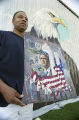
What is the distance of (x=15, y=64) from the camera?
3.04ft

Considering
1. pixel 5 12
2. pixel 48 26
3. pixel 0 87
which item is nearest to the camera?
pixel 0 87

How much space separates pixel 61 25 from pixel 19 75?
4029 millimetres

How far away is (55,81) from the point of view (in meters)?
4.11

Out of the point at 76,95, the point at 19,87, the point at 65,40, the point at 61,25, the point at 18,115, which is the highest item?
the point at 61,25

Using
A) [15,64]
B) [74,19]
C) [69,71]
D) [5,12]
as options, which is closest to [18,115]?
[15,64]

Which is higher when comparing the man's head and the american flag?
the man's head

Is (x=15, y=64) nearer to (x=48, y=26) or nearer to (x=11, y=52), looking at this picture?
(x=11, y=52)

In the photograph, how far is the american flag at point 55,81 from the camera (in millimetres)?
3592

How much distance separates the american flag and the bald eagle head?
0.72 meters

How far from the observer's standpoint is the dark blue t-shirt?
89cm

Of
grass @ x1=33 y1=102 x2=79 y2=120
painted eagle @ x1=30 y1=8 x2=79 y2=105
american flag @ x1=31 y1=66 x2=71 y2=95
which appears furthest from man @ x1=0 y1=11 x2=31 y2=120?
painted eagle @ x1=30 y1=8 x2=79 y2=105

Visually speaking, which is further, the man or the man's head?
the man's head

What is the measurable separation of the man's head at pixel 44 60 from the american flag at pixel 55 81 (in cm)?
23

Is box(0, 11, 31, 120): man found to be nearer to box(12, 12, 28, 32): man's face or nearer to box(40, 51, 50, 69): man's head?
box(12, 12, 28, 32): man's face
